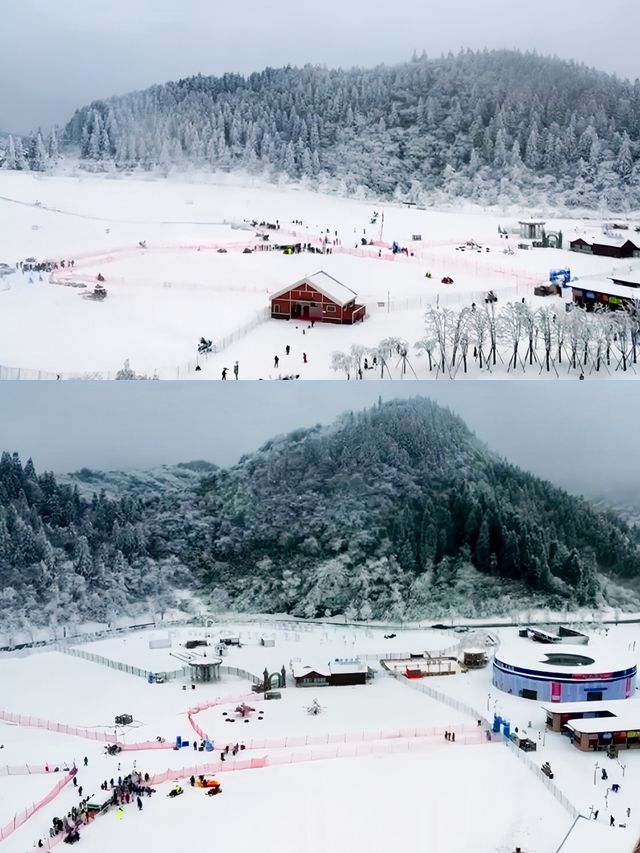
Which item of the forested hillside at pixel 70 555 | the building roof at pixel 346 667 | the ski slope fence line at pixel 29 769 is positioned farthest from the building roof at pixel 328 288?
the ski slope fence line at pixel 29 769

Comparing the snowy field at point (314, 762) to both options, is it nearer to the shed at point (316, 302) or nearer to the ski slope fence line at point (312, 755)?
the ski slope fence line at point (312, 755)

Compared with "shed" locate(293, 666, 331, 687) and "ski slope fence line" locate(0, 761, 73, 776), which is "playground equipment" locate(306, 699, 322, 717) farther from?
"ski slope fence line" locate(0, 761, 73, 776)

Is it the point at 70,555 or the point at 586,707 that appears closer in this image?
the point at 586,707

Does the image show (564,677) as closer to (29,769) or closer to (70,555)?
(29,769)

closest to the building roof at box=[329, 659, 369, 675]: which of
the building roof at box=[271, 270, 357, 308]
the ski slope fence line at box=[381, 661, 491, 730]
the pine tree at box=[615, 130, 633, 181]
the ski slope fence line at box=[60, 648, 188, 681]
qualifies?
the ski slope fence line at box=[381, 661, 491, 730]

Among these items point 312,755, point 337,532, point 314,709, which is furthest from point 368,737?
point 337,532
